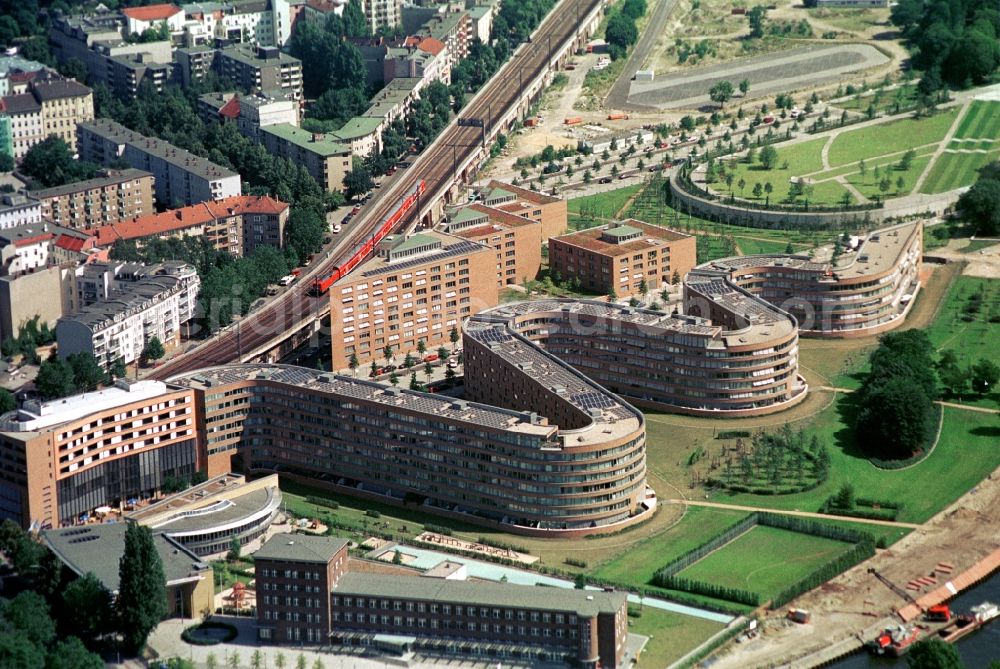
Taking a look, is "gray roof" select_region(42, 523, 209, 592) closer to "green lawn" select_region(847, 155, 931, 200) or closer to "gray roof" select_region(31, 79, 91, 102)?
"gray roof" select_region(31, 79, 91, 102)

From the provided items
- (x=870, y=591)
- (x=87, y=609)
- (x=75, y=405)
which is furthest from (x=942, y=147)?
(x=87, y=609)

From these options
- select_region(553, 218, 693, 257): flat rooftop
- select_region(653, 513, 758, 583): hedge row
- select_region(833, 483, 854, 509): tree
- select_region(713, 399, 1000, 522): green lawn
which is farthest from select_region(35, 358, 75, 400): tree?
select_region(833, 483, 854, 509): tree

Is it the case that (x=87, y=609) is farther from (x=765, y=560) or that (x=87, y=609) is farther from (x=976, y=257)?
(x=976, y=257)

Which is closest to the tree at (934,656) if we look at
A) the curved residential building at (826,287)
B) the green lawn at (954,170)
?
the curved residential building at (826,287)

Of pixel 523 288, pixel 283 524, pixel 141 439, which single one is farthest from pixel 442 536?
pixel 523 288

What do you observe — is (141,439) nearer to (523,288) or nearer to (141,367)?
(141,367)
